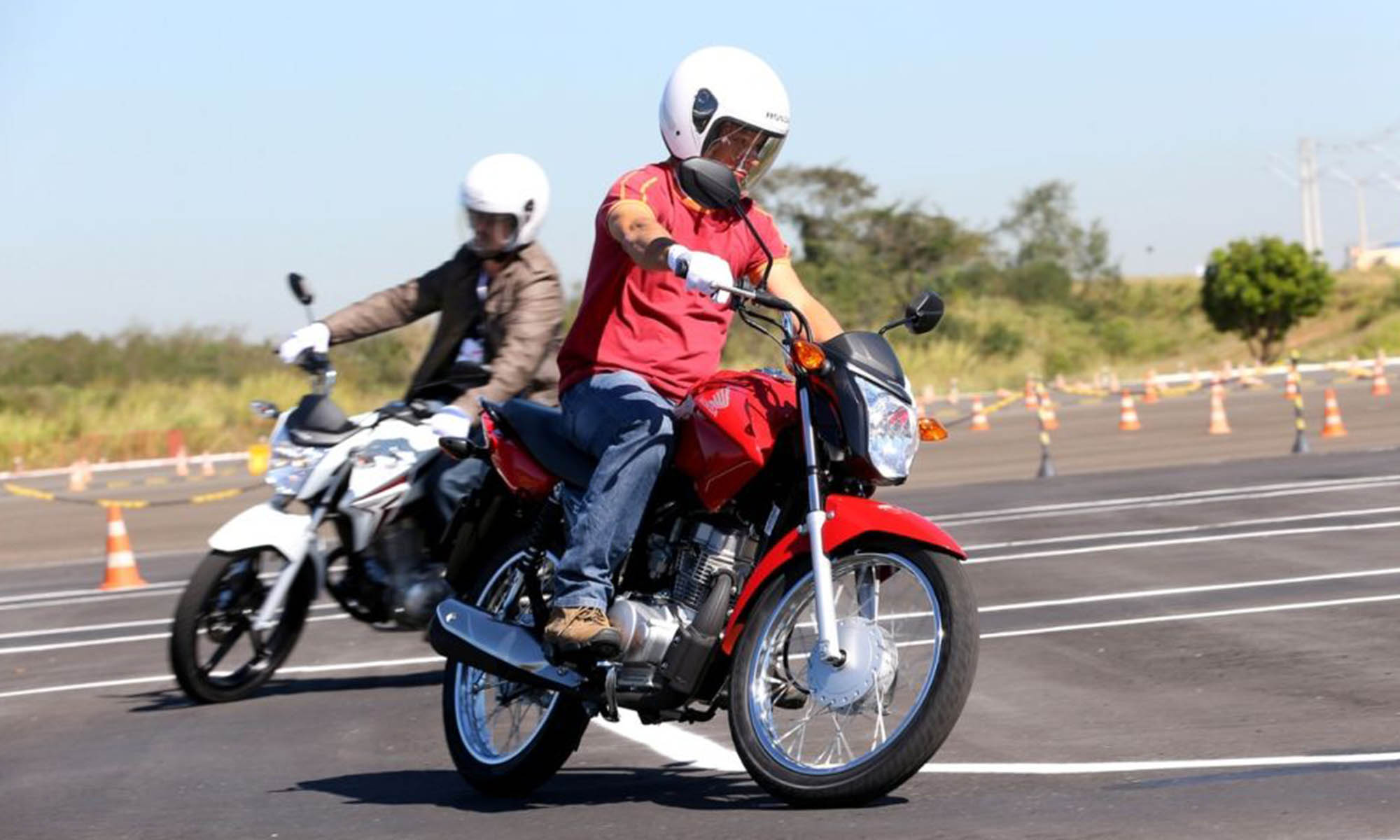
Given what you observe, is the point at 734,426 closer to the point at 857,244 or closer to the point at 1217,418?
the point at 1217,418

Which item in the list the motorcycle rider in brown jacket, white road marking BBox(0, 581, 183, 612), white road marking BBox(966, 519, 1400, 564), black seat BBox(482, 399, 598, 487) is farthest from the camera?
white road marking BBox(0, 581, 183, 612)

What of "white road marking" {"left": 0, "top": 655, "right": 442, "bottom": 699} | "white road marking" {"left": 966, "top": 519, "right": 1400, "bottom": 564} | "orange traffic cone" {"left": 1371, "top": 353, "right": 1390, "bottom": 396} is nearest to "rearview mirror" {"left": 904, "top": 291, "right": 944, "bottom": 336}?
"white road marking" {"left": 0, "top": 655, "right": 442, "bottom": 699}

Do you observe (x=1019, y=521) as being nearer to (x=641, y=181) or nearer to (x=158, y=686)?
(x=158, y=686)

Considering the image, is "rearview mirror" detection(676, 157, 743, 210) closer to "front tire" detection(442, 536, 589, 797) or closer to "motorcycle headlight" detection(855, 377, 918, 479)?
"motorcycle headlight" detection(855, 377, 918, 479)

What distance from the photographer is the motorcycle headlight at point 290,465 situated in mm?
9695

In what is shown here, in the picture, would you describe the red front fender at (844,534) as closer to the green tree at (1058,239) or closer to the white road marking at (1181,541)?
the white road marking at (1181,541)

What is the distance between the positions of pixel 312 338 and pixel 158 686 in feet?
6.29

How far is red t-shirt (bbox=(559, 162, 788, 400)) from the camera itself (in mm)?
6555

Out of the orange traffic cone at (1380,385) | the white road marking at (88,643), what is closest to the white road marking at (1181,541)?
the white road marking at (88,643)

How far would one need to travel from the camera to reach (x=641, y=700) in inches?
245

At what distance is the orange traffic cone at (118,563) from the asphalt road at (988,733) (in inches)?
85.5

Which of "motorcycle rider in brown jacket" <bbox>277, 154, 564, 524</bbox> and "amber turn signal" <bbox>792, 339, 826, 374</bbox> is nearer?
"amber turn signal" <bbox>792, 339, 826, 374</bbox>

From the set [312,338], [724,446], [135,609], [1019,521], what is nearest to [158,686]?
[312,338]

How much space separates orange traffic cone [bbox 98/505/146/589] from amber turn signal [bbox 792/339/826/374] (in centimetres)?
1159
